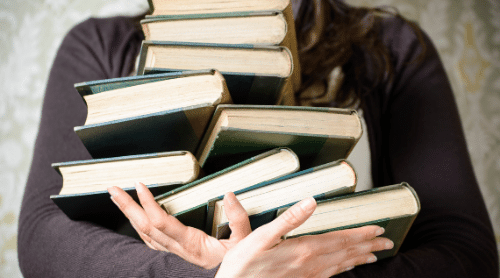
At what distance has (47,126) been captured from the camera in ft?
2.35

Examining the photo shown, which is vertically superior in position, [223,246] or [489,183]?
[223,246]

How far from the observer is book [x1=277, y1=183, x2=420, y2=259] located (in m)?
0.44

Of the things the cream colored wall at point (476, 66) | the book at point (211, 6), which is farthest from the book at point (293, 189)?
the cream colored wall at point (476, 66)

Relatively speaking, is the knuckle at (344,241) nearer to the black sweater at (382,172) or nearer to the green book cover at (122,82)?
the black sweater at (382,172)

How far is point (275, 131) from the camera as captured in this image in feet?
1.37

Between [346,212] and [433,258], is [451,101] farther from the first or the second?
[346,212]

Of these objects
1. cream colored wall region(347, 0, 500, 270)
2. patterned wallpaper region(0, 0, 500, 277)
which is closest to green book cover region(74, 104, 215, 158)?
patterned wallpaper region(0, 0, 500, 277)

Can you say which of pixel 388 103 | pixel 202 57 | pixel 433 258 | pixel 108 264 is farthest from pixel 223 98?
pixel 388 103

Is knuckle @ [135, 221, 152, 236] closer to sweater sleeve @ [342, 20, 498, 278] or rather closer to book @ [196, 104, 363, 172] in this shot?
book @ [196, 104, 363, 172]

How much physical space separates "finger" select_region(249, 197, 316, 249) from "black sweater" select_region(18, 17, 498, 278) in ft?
0.32

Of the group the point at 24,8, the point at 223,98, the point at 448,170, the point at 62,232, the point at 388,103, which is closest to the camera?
the point at 223,98

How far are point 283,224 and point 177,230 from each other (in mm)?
145

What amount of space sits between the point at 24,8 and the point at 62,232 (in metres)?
1.06

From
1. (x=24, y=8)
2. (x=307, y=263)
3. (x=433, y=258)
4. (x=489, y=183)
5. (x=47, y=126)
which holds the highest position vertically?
(x=24, y=8)
